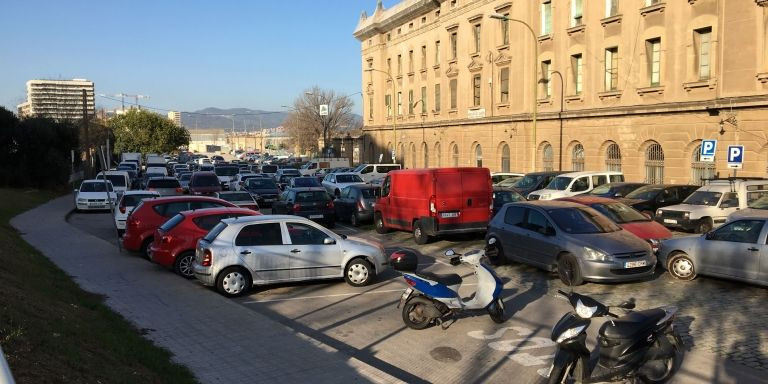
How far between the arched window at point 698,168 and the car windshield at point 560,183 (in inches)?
248

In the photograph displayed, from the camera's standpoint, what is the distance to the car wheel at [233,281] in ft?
36.5

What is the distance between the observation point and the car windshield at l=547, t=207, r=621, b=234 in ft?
39.5

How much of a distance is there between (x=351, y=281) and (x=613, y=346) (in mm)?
6289

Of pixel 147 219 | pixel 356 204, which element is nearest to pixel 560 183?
pixel 356 204

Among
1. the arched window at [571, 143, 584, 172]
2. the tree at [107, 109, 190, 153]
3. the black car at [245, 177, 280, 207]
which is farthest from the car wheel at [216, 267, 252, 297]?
the tree at [107, 109, 190, 153]

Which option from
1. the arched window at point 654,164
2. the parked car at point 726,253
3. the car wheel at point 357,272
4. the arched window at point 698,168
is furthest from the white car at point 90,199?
the arched window at point 698,168

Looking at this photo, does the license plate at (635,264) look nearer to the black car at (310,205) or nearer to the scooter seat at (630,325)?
the scooter seat at (630,325)

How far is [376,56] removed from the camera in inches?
2576

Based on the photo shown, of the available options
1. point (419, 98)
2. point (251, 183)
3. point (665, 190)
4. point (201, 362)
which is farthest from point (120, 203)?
point (419, 98)

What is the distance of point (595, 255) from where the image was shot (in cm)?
1118

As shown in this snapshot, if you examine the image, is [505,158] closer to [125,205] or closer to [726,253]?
[125,205]

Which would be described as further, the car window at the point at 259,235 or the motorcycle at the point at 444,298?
the car window at the point at 259,235

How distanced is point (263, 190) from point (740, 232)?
70.9ft

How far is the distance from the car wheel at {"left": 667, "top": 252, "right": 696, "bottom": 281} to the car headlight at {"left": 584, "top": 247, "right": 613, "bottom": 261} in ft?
6.55
